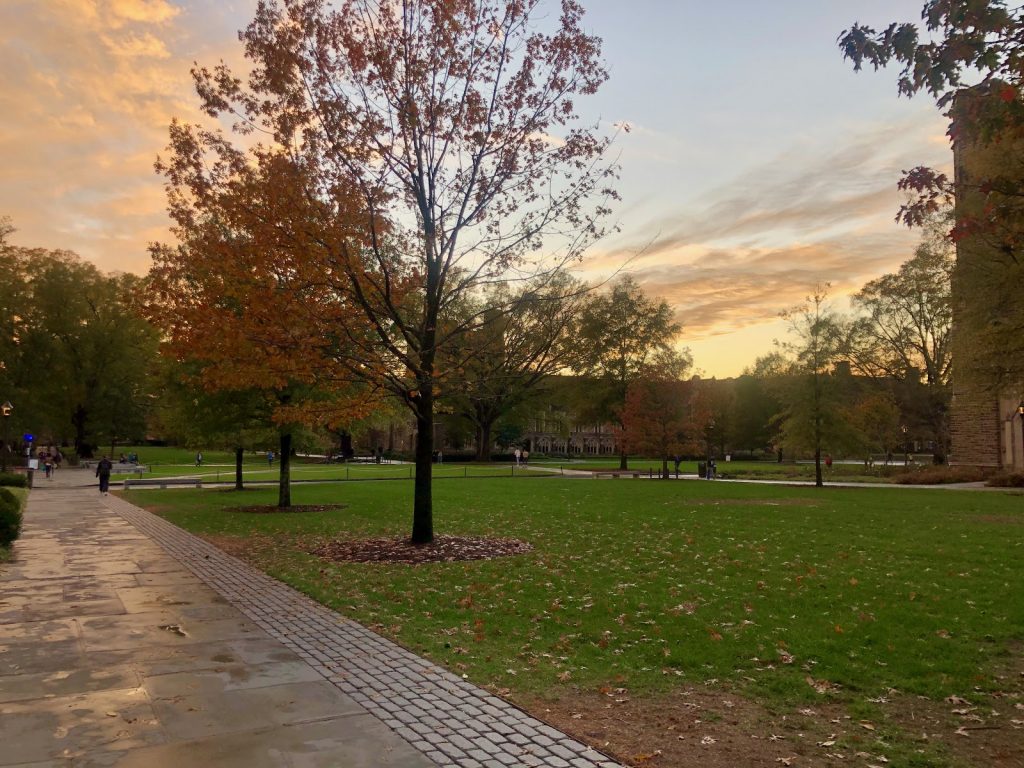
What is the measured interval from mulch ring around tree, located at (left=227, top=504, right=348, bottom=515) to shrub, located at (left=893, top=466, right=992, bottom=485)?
29.7m

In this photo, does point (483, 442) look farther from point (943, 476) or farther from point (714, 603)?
point (714, 603)

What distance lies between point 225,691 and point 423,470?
801 cm

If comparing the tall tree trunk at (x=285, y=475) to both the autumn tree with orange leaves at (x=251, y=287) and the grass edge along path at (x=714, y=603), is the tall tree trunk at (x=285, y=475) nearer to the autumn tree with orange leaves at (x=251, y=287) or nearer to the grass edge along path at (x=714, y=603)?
the grass edge along path at (x=714, y=603)

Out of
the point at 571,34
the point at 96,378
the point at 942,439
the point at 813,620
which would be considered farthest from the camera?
the point at 96,378

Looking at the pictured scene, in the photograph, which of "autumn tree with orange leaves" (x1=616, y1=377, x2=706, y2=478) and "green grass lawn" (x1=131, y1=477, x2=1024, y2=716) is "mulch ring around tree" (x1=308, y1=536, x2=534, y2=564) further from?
"autumn tree with orange leaves" (x1=616, y1=377, x2=706, y2=478)

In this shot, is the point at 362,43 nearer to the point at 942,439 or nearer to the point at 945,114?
the point at 945,114

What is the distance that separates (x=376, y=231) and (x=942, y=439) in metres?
53.2

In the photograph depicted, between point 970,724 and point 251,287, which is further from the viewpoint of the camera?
point 251,287

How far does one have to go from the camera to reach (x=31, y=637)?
746 cm

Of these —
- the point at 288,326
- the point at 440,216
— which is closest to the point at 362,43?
the point at 440,216

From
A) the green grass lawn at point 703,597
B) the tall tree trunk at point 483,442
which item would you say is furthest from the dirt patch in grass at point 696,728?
the tall tree trunk at point 483,442

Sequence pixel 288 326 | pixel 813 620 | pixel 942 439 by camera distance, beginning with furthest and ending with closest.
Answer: pixel 942 439 < pixel 288 326 < pixel 813 620

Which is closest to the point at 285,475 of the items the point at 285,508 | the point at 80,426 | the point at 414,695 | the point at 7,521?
the point at 285,508

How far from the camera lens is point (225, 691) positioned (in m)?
5.84
